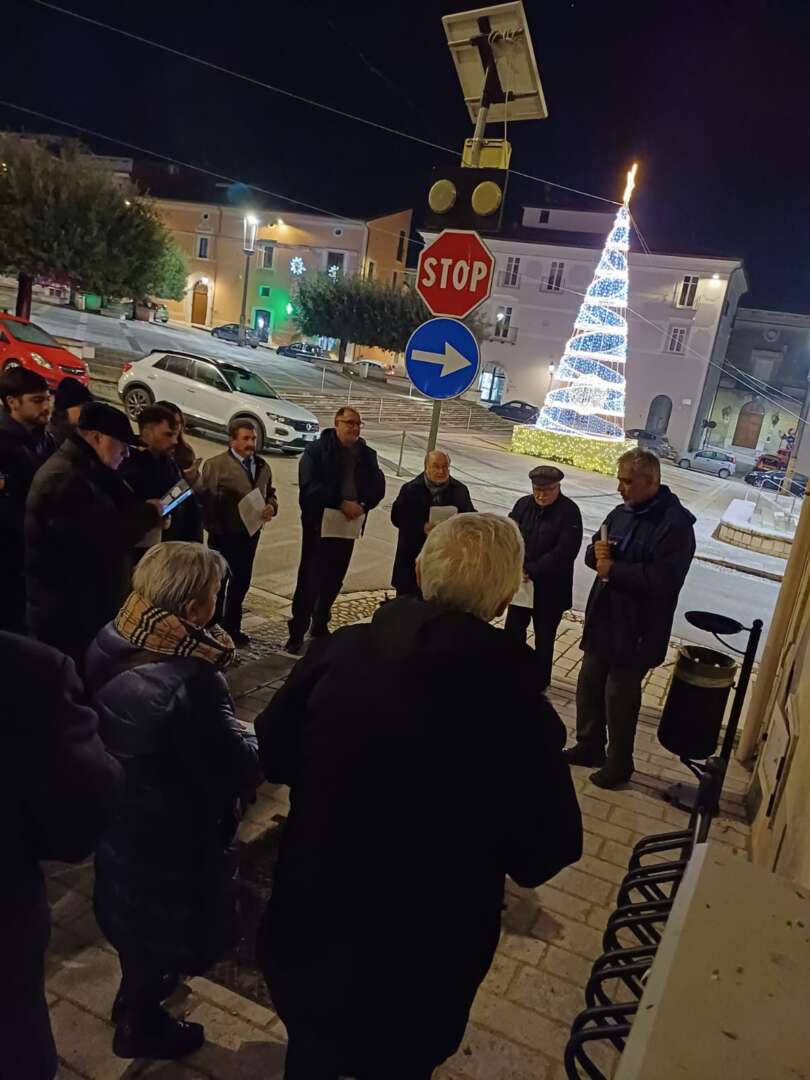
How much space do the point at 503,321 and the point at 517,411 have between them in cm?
747

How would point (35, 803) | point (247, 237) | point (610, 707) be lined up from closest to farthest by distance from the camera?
1. point (35, 803)
2. point (610, 707)
3. point (247, 237)

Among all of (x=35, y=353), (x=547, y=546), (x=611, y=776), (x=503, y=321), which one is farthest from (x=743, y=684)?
(x=503, y=321)

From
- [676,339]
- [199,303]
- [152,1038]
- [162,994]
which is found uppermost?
[676,339]

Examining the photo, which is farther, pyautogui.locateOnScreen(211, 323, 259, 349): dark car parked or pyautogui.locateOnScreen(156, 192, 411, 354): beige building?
pyautogui.locateOnScreen(156, 192, 411, 354): beige building

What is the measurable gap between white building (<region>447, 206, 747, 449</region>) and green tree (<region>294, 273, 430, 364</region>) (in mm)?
5071

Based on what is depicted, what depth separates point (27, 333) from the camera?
1580 cm

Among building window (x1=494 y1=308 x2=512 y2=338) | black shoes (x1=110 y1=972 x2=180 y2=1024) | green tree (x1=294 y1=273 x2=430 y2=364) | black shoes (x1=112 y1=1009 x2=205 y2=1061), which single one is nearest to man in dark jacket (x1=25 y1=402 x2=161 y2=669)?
black shoes (x1=110 y1=972 x2=180 y2=1024)

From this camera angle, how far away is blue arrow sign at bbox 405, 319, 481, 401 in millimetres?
4844

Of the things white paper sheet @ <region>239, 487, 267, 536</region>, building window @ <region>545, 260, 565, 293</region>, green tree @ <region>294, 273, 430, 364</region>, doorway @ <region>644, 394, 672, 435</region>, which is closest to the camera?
white paper sheet @ <region>239, 487, 267, 536</region>

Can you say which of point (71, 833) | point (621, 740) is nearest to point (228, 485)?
point (621, 740)

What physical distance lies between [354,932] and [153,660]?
0.92m

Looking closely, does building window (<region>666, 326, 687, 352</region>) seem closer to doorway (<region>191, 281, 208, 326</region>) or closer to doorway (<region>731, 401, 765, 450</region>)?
doorway (<region>731, 401, 765, 450</region>)

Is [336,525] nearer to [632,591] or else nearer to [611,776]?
[632,591]

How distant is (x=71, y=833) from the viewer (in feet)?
4.92
